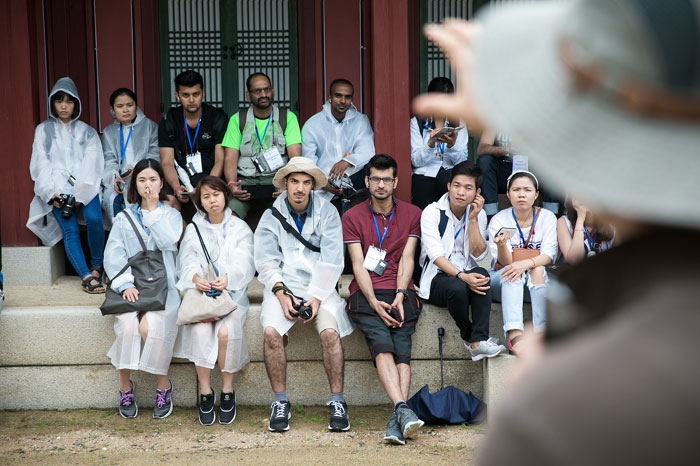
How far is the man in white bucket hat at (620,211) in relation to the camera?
632mm

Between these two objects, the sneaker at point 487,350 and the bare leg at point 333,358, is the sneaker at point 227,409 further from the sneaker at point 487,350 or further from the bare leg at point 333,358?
the sneaker at point 487,350

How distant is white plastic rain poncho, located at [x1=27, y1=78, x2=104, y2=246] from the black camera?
5cm

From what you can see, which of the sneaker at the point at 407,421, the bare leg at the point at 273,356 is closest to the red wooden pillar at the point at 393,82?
the bare leg at the point at 273,356

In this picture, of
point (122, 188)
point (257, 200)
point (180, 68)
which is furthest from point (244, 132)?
point (180, 68)

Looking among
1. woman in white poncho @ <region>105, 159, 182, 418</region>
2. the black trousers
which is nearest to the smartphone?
the black trousers

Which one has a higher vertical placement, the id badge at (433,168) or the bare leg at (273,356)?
the id badge at (433,168)

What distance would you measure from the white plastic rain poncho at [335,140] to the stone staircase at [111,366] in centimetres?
152

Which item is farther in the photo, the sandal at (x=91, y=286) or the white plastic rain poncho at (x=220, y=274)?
the sandal at (x=91, y=286)

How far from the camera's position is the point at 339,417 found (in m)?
5.55

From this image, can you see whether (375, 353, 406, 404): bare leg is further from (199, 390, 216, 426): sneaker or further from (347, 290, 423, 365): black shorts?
(199, 390, 216, 426): sneaker

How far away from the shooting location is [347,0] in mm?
8383

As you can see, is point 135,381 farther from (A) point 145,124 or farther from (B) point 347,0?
(B) point 347,0

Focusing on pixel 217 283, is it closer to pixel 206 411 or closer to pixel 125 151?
pixel 206 411

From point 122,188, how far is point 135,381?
1.74 metres
